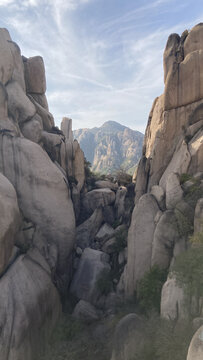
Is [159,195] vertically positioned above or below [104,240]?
above

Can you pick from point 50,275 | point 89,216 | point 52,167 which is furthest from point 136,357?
point 89,216

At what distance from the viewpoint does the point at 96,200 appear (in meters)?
39.6

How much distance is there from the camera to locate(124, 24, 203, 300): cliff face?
750 inches

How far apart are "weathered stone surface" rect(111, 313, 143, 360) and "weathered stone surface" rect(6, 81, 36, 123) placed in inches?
1040

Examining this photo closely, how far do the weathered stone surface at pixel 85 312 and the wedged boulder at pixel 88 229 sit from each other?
36.1 ft

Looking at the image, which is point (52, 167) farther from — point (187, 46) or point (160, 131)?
point (187, 46)

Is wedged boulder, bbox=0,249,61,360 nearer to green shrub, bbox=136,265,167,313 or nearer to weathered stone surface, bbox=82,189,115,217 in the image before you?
green shrub, bbox=136,265,167,313

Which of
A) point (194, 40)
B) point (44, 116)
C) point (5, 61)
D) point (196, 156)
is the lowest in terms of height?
point (196, 156)

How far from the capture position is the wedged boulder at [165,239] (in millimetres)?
18645

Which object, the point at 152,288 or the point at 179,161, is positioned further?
the point at 179,161

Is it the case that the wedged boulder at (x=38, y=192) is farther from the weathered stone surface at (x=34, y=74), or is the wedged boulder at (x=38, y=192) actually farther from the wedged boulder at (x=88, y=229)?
the weathered stone surface at (x=34, y=74)

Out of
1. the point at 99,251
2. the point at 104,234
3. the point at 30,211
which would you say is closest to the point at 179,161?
the point at 99,251

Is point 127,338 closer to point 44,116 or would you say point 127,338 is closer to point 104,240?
point 104,240

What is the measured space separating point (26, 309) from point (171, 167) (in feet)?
58.5
